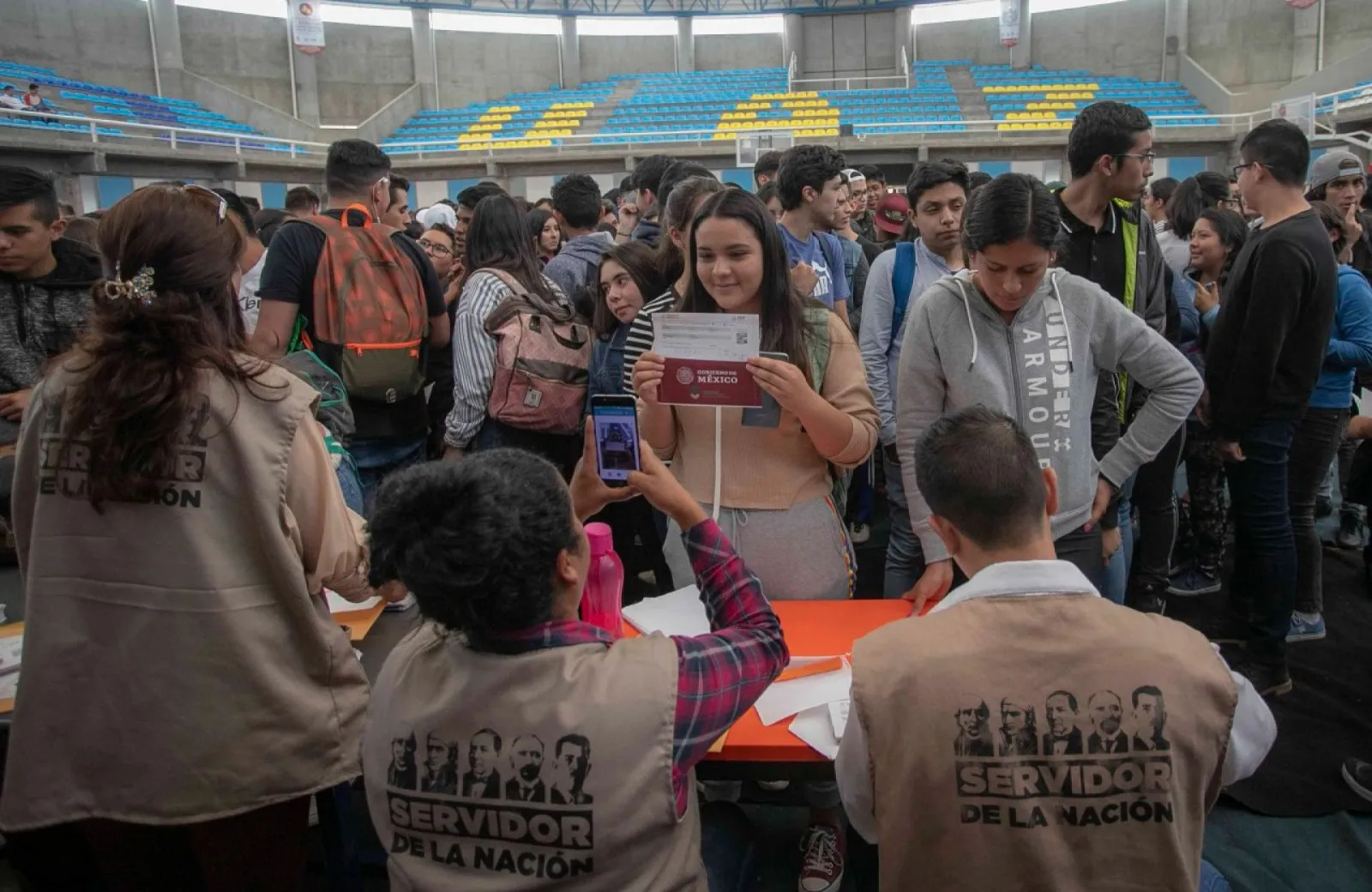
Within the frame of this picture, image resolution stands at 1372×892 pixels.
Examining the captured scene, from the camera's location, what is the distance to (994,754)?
118 cm

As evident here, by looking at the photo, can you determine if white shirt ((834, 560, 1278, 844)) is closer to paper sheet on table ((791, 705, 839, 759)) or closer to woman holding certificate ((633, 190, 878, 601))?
paper sheet on table ((791, 705, 839, 759))

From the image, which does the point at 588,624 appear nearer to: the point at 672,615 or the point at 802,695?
the point at 802,695

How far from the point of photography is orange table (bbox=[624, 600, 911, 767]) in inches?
59.4

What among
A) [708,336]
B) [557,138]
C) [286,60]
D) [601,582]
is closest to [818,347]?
[708,336]

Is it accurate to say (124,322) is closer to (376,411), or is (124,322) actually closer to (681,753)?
(681,753)

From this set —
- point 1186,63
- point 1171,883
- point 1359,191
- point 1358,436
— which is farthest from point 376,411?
point 1186,63

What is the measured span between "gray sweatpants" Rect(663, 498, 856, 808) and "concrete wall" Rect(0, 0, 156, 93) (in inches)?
780

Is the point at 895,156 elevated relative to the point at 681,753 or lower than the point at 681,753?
elevated

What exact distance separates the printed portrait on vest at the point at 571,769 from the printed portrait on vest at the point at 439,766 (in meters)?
0.14

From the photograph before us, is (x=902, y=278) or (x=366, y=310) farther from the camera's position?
(x=902, y=278)

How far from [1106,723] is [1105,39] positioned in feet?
73.9

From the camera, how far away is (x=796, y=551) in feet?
6.79

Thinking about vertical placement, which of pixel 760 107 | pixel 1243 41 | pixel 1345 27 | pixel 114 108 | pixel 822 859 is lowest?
pixel 822 859

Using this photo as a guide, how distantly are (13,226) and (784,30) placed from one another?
2227 centimetres
